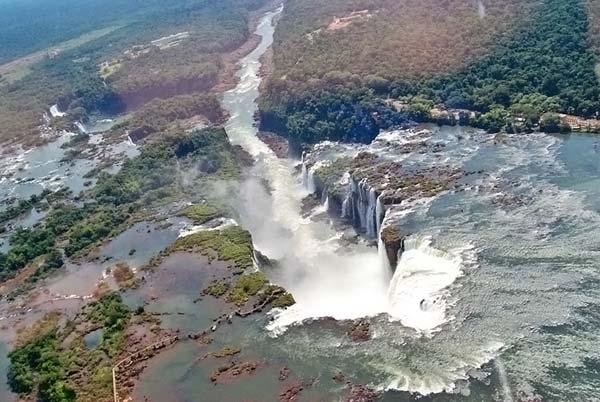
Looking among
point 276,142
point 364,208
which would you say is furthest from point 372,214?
point 276,142

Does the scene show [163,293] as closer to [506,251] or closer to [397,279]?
[397,279]

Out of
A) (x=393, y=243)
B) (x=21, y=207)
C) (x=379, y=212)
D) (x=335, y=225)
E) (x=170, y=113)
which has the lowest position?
(x=335, y=225)

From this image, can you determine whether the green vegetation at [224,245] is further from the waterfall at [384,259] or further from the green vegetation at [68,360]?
the waterfall at [384,259]

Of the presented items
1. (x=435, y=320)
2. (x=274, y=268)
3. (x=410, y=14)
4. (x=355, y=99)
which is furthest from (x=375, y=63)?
(x=435, y=320)

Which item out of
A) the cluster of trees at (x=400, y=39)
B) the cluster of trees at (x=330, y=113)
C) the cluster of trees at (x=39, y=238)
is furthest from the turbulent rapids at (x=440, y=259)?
the cluster of trees at (x=39, y=238)

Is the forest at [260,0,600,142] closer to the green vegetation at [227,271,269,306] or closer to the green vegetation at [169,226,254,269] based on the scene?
the green vegetation at [169,226,254,269]

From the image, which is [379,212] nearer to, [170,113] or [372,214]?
[372,214]

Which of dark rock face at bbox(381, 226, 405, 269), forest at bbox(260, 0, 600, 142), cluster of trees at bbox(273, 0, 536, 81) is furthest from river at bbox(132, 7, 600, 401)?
cluster of trees at bbox(273, 0, 536, 81)
